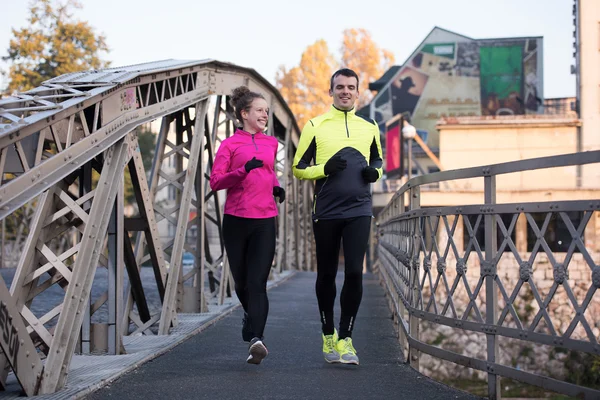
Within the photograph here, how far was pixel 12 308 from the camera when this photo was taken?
4.46 m

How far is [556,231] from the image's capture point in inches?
174

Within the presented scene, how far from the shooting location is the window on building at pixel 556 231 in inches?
170

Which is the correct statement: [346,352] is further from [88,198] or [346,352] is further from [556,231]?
[556,231]

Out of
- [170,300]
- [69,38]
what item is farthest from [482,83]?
[170,300]

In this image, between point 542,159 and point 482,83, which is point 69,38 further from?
point 542,159

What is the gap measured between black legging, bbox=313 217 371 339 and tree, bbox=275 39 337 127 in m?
55.4

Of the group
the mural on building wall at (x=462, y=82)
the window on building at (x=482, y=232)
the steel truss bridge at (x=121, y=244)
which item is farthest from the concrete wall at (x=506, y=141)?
the window on building at (x=482, y=232)

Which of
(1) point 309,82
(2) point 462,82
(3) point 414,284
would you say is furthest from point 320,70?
(3) point 414,284

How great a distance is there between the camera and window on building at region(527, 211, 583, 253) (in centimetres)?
432

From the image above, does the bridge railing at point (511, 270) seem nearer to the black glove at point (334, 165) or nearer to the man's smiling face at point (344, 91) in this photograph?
the black glove at point (334, 165)

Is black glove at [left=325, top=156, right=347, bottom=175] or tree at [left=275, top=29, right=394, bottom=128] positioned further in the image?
tree at [left=275, top=29, right=394, bottom=128]

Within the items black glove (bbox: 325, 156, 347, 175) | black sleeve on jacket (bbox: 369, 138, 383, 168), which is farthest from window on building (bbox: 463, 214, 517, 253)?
black sleeve on jacket (bbox: 369, 138, 383, 168)

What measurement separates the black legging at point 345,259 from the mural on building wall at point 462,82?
56.4 metres

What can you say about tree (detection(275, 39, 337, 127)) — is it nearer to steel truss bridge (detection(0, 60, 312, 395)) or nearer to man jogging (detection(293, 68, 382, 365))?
steel truss bridge (detection(0, 60, 312, 395))
